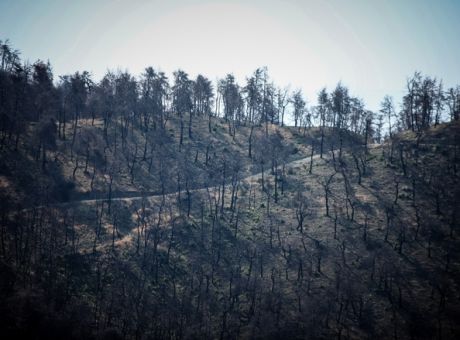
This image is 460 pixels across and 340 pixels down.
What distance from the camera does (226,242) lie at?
58.3 meters

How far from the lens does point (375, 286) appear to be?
49000 mm

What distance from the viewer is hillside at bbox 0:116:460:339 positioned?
44.3 metres

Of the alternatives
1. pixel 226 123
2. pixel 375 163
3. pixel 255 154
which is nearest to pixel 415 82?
pixel 375 163

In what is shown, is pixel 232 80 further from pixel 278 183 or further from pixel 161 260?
pixel 161 260

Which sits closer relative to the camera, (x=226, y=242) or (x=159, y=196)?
(x=226, y=242)

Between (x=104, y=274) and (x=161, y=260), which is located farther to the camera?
(x=161, y=260)

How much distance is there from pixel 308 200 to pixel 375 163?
827 inches

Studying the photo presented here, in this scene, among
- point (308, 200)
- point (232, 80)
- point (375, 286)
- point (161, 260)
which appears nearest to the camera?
point (375, 286)

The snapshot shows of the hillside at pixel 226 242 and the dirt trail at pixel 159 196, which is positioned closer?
the hillside at pixel 226 242

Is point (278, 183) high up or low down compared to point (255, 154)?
down

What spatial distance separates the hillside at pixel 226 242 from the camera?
4428 cm

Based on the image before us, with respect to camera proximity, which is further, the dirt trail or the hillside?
the dirt trail

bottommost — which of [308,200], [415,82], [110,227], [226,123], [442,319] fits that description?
[442,319]

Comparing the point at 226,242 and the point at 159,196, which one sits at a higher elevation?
the point at 159,196
